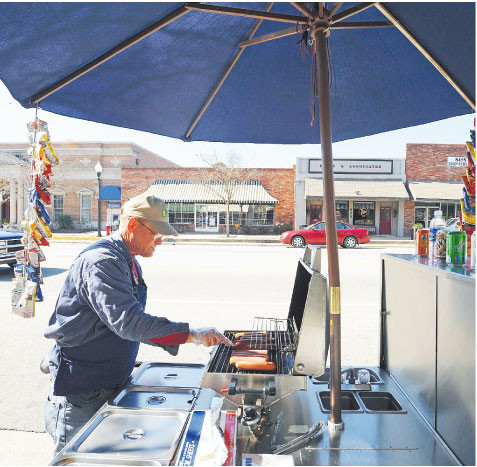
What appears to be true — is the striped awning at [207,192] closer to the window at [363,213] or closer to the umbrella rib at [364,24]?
the window at [363,213]

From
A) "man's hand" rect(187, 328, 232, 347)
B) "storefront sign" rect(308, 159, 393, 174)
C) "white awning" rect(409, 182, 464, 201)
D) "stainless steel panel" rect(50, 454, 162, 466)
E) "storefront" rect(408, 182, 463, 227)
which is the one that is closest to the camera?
"stainless steel panel" rect(50, 454, 162, 466)

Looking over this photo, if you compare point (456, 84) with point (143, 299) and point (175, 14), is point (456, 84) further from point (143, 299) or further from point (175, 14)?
point (143, 299)

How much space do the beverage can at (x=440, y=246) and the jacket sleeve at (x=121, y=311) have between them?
4.46 feet

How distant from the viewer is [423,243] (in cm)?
253

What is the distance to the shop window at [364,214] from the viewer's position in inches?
1208

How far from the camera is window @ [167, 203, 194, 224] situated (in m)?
32.5

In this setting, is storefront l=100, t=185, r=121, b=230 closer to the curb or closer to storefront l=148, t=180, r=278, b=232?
storefront l=148, t=180, r=278, b=232

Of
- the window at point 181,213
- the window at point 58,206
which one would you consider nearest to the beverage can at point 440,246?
the window at point 181,213

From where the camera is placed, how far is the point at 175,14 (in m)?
2.22

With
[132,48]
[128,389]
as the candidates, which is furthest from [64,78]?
[128,389]

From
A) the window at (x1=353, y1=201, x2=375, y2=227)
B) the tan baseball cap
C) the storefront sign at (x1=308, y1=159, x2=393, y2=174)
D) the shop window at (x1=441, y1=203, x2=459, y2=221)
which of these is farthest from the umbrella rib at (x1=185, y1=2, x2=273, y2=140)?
the shop window at (x1=441, y1=203, x2=459, y2=221)

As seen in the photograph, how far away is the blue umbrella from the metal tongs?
0.11 metres

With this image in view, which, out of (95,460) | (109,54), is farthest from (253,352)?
(109,54)

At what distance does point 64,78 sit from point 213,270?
959 cm
